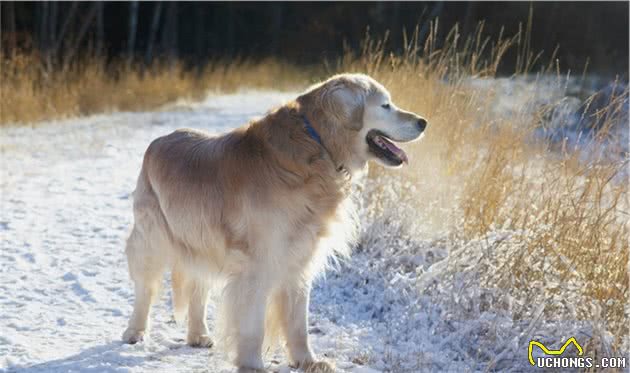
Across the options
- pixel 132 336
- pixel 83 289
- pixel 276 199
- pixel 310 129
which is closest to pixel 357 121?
pixel 310 129

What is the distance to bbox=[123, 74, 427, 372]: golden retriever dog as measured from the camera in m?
3.53

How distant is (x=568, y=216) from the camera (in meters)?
4.30

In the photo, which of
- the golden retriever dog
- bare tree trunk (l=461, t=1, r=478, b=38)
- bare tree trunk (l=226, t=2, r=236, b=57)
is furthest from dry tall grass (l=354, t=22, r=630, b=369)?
bare tree trunk (l=226, t=2, r=236, b=57)

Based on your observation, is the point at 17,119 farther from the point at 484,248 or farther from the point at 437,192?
the point at 484,248

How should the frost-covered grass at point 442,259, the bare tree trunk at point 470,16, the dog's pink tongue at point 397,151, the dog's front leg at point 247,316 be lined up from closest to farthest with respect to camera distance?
the dog's front leg at point 247,316 → the dog's pink tongue at point 397,151 → the frost-covered grass at point 442,259 → the bare tree trunk at point 470,16

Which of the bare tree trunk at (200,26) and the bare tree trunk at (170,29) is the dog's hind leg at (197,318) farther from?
the bare tree trunk at (200,26)

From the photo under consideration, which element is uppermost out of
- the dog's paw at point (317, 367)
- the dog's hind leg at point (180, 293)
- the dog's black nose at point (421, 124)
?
the dog's black nose at point (421, 124)

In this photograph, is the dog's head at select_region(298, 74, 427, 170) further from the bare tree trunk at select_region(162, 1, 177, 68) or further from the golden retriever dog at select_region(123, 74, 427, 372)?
the bare tree trunk at select_region(162, 1, 177, 68)

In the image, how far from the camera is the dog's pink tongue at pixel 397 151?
3.65 metres

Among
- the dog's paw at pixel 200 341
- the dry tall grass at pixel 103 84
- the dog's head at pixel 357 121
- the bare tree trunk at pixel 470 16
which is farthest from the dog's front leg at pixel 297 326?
the bare tree trunk at pixel 470 16

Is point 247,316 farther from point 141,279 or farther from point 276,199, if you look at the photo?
point 141,279

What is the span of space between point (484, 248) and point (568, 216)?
495 mm

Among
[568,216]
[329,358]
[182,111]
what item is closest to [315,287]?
[329,358]

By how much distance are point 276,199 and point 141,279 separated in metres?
1.03
